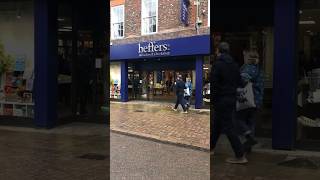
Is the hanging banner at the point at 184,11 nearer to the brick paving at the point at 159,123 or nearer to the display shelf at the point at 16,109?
the brick paving at the point at 159,123

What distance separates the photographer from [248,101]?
7496 millimetres

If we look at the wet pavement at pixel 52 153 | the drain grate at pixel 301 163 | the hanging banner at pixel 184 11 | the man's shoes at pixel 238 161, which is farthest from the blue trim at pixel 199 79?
the drain grate at pixel 301 163

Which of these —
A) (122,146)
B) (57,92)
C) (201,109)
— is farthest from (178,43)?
(57,92)

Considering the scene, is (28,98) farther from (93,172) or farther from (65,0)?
(93,172)

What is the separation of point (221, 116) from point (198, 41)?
326cm

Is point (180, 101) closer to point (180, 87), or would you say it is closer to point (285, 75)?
point (180, 87)

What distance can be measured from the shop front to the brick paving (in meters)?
0.08

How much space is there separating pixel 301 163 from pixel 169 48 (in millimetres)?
4721

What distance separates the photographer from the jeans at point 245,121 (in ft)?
24.3

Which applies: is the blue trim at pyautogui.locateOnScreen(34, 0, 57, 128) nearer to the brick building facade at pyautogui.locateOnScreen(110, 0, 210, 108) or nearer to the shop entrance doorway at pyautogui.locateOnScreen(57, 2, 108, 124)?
the shop entrance doorway at pyautogui.locateOnScreen(57, 2, 108, 124)

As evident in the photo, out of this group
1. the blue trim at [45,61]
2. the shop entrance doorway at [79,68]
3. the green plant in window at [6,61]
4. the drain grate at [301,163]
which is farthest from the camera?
the green plant in window at [6,61]

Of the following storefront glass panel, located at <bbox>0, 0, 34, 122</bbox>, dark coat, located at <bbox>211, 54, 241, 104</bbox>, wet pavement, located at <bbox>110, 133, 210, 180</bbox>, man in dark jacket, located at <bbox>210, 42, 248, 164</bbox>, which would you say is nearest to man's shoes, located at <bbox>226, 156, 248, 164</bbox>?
man in dark jacket, located at <bbox>210, 42, 248, 164</bbox>

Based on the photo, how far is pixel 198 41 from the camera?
2.83 metres

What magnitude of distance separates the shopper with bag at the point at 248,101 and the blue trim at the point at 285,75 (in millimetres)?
608
